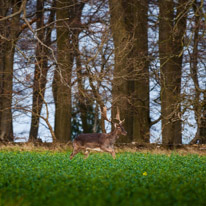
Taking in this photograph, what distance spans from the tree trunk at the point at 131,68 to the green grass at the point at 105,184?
7438 millimetres

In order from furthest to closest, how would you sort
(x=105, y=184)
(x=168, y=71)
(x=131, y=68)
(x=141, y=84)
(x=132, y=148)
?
1. (x=141, y=84)
2. (x=131, y=68)
3. (x=168, y=71)
4. (x=132, y=148)
5. (x=105, y=184)

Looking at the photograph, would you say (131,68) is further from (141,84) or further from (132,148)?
(132,148)

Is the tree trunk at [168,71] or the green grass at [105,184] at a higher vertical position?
the tree trunk at [168,71]

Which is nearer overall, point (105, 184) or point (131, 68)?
point (105, 184)

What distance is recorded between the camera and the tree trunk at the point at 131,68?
2047 cm

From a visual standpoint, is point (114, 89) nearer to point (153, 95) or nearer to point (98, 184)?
point (153, 95)

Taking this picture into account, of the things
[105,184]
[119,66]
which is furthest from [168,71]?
[105,184]

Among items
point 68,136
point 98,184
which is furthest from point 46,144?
point 98,184

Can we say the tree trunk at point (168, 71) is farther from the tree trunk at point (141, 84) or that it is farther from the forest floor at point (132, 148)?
the tree trunk at point (141, 84)

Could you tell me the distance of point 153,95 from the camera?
85.3ft

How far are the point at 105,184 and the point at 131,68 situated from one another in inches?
573

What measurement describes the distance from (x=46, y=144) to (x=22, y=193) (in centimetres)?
1349

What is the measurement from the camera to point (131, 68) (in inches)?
891

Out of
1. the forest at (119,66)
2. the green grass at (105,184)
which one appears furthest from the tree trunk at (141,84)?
Result: the green grass at (105,184)
